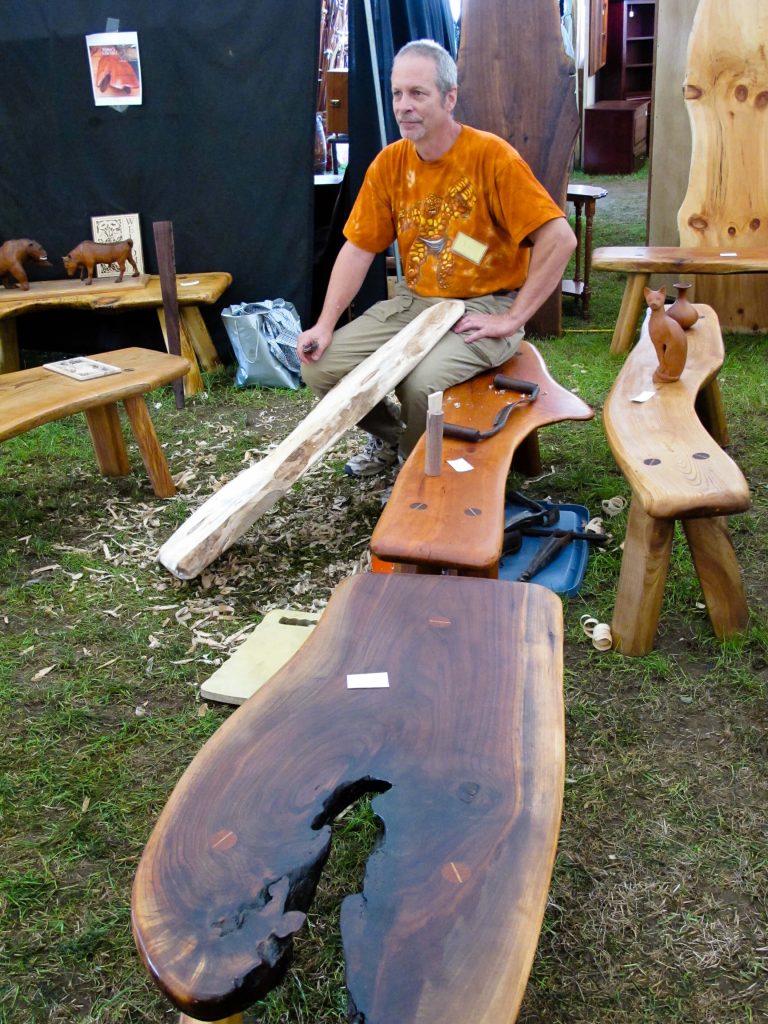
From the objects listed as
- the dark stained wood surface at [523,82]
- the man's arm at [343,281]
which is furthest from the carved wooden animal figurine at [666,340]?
the dark stained wood surface at [523,82]

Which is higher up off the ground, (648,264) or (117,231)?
(117,231)

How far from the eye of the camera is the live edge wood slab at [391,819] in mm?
1138

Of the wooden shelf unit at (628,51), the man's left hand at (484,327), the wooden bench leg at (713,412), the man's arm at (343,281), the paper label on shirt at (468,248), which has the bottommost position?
the wooden bench leg at (713,412)

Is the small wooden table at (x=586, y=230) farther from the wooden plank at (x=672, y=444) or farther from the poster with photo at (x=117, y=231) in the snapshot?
the poster with photo at (x=117, y=231)

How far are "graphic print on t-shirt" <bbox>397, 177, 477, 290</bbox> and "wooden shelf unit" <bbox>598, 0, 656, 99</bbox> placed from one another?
12872 millimetres

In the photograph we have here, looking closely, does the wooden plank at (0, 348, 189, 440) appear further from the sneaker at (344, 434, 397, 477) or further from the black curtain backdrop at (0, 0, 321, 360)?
the black curtain backdrop at (0, 0, 321, 360)

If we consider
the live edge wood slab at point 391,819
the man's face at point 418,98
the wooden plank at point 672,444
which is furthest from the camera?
the man's face at point 418,98

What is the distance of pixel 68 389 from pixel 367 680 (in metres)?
2.47

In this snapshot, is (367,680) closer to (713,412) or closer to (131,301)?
(713,412)

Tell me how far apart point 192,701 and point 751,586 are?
1.88 meters

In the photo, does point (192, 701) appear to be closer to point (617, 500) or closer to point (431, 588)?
point (431, 588)

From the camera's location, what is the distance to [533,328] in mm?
5949

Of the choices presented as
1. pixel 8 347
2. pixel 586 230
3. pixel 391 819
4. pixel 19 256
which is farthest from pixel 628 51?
pixel 391 819

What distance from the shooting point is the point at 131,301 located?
519 centimetres
